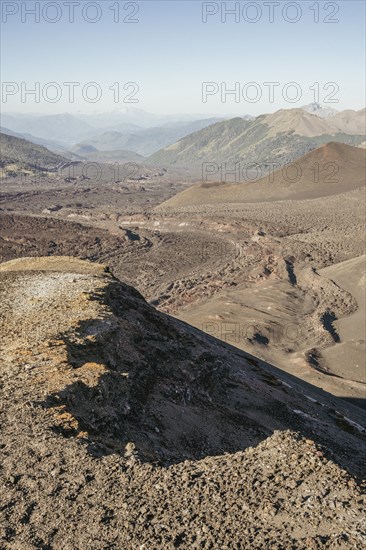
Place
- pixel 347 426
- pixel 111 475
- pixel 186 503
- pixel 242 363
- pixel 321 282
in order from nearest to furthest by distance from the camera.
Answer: pixel 186 503 < pixel 111 475 < pixel 347 426 < pixel 242 363 < pixel 321 282

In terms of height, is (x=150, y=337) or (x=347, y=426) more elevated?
(x=150, y=337)

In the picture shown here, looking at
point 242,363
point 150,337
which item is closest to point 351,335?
point 242,363

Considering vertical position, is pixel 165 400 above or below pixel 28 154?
below

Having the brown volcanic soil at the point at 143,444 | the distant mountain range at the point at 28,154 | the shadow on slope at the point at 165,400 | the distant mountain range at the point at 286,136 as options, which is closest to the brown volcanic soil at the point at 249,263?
the shadow on slope at the point at 165,400

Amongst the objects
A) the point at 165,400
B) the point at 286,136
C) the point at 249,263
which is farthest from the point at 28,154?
the point at 165,400

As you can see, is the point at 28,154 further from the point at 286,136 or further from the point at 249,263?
the point at 249,263

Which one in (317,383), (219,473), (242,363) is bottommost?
(317,383)

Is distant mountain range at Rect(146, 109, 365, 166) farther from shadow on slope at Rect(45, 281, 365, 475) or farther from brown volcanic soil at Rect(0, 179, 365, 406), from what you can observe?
shadow on slope at Rect(45, 281, 365, 475)

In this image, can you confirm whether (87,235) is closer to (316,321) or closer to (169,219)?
(169,219)
